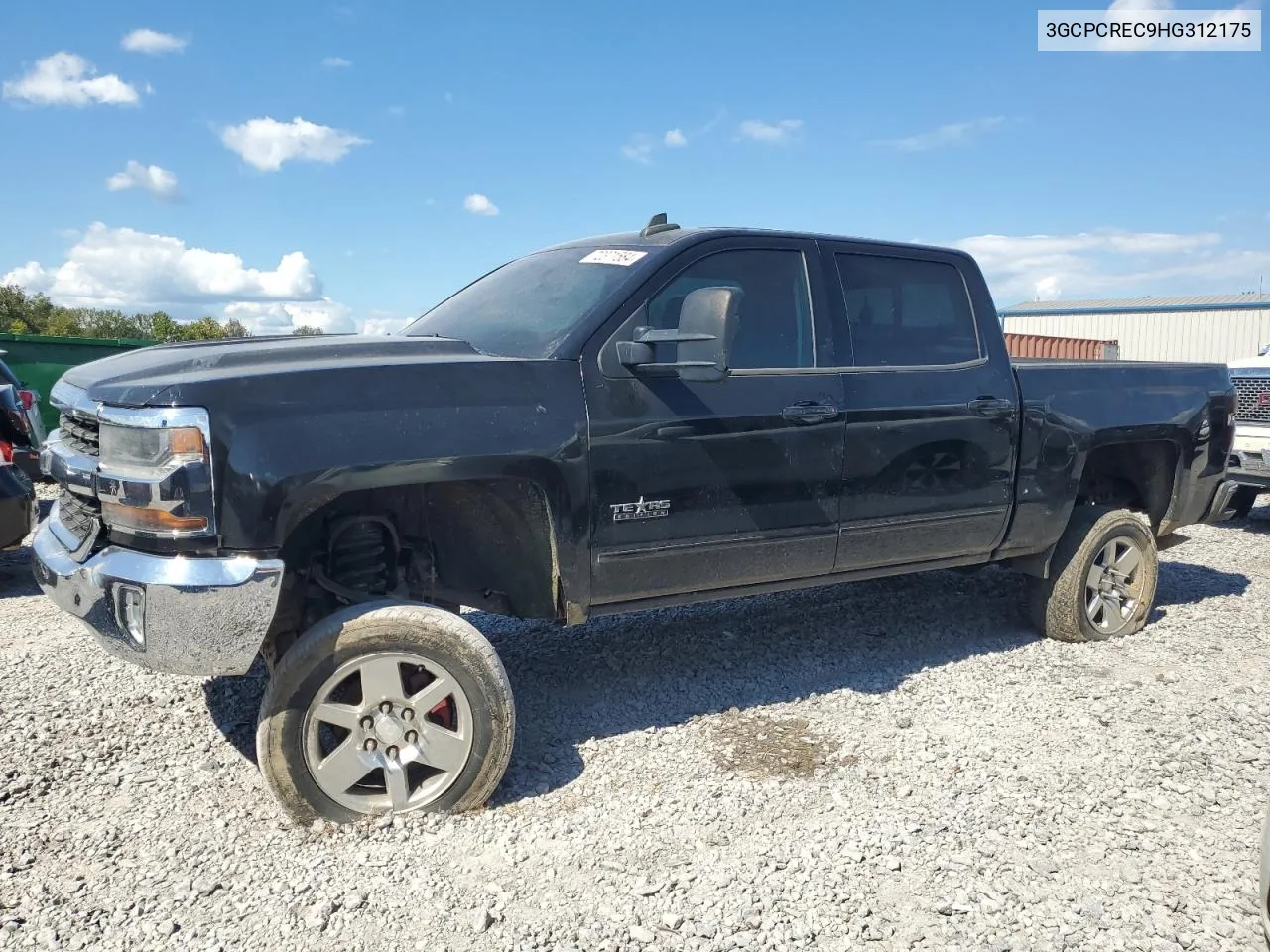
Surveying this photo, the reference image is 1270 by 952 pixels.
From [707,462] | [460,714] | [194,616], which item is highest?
[707,462]

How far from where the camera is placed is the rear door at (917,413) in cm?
404

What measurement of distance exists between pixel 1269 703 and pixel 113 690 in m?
5.17

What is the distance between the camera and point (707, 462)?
142 inches

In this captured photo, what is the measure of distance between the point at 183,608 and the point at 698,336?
6.14 ft

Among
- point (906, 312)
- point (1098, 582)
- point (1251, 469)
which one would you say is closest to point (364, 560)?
point (906, 312)

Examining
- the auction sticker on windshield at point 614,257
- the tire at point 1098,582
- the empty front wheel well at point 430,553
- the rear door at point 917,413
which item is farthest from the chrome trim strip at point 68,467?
the tire at point 1098,582

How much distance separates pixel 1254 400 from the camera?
28.7 ft

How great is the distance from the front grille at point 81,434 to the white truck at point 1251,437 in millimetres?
8398

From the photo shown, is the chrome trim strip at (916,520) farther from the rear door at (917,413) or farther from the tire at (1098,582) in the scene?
the tire at (1098,582)

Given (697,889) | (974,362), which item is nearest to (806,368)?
(974,362)

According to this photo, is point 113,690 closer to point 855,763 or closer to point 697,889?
point 697,889

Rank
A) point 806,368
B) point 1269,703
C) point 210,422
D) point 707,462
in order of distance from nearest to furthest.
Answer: point 210,422, point 707,462, point 806,368, point 1269,703

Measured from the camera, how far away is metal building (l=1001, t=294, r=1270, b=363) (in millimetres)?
27344

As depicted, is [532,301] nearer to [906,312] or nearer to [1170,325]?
[906,312]
